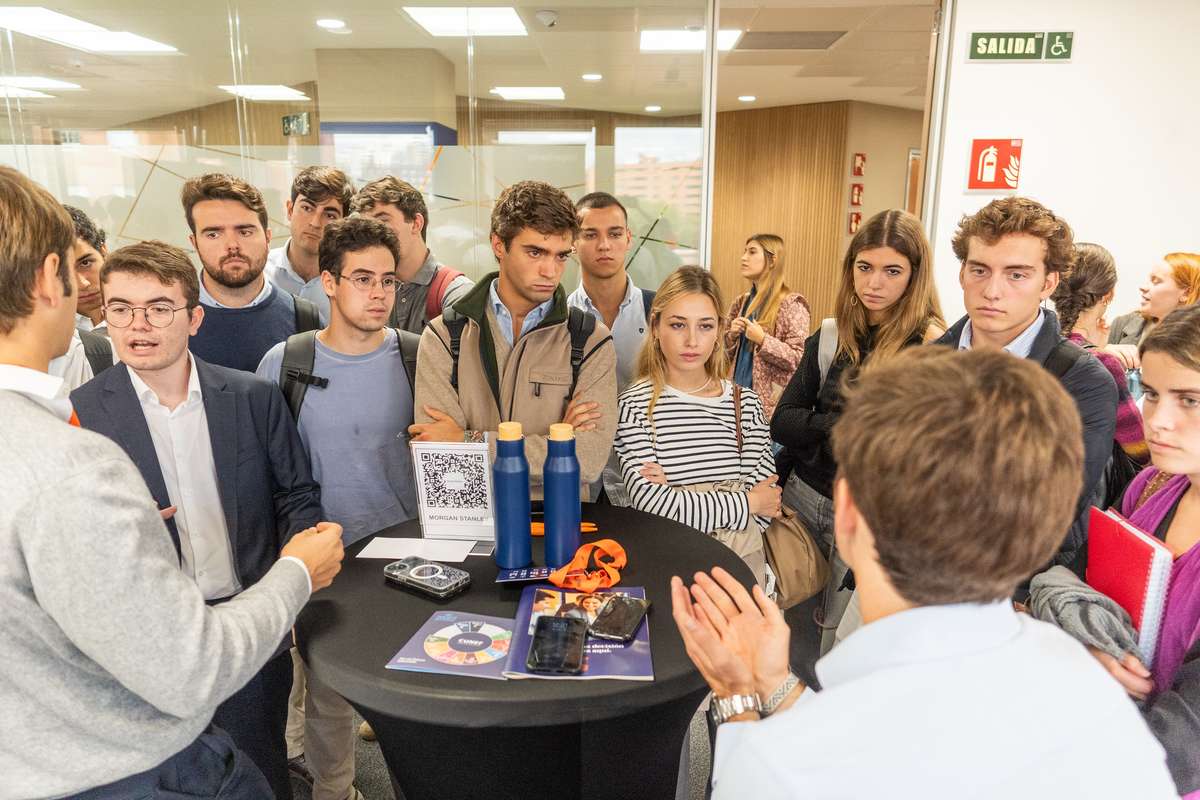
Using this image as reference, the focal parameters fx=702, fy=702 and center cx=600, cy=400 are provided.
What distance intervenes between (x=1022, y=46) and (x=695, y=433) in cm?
297

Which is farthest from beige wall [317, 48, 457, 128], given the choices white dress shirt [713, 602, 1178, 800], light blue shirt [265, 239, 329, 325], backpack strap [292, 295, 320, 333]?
white dress shirt [713, 602, 1178, 800]

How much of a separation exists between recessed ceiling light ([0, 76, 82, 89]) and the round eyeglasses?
348cm

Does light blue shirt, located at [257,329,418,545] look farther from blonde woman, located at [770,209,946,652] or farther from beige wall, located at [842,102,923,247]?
beige wall, located at [842,102,923,247]

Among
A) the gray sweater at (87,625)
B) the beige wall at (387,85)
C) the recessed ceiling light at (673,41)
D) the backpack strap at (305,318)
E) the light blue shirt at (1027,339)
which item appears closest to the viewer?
the gray sweater at (87,625)

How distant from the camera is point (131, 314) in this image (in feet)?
5.56

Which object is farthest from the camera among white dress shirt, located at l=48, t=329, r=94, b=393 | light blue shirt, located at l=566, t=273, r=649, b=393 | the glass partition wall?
the glass partition wall

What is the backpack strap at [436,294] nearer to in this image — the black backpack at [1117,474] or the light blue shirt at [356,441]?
the light blue shirt at [356,441]

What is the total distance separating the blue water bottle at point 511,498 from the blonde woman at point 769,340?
2.19m

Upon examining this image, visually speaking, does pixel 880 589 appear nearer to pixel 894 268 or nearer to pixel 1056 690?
pixel 1056 690

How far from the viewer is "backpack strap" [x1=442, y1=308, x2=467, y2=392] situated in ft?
6.59

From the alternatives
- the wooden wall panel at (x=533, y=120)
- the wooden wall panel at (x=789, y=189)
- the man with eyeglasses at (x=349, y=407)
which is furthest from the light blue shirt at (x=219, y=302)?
the wooden wall panel at (x=789, y=189)

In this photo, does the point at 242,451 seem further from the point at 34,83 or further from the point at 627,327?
the point at 34,83

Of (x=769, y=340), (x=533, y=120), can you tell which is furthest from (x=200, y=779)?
(x=533, y=120)

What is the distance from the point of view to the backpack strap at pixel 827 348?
230 cm
